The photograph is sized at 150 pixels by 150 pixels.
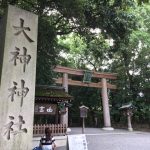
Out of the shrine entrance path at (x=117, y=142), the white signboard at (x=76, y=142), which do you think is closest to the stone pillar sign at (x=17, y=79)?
the white signboard at (x=76, y=142)

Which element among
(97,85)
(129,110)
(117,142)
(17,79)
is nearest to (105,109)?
(129,110)

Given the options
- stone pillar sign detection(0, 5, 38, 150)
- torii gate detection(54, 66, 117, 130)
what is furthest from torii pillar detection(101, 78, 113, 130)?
stone pillar sign detection(0, 5, 38, 150)

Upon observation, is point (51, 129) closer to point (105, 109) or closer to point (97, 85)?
Result: point (105, 109)

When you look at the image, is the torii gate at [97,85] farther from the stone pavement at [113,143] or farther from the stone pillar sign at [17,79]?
the stone pillar sign at [17,79]

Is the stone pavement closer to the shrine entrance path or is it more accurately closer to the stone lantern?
the shrine entrance path

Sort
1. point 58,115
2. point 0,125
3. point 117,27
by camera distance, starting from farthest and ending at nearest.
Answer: point 58,115 → point 117,27 → point 0,125

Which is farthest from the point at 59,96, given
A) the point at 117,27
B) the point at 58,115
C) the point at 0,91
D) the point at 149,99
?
the point at 149,99

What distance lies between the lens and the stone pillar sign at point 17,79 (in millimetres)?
5859

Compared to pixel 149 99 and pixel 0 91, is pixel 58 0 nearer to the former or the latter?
pixel 0 91

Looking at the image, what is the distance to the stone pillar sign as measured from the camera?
19.2 feet

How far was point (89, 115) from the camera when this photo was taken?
3048cm

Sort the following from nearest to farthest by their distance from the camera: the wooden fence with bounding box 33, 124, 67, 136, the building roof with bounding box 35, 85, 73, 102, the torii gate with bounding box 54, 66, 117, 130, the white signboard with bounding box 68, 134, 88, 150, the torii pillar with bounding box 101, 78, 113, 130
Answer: the white signboard with bounding box 68, 134, 88, 150 → the wooden fence with bounding box 33, 124, 67, 136 → the building roof with bounding box 35, 85, 73, 102 → the torii gate with bounding box 54, 66, 117, 130 → the torii pillar with bounding box 101, 78, 113, 130

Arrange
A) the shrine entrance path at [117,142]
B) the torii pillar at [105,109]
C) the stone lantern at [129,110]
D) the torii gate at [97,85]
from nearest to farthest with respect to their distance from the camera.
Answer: the shrine entrance path at [117,142]
the torii gate at [97,85]
the stone lantern at [129,110]
the torii pillar at [105,109]

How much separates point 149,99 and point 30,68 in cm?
2011
